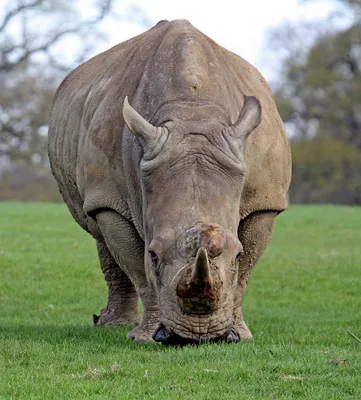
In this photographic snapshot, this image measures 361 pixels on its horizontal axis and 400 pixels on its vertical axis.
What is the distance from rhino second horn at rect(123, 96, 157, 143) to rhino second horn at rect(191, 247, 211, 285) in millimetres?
1248

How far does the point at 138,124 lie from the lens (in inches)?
284

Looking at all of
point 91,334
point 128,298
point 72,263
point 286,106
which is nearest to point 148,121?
point 91,334

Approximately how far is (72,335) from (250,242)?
5.17ft

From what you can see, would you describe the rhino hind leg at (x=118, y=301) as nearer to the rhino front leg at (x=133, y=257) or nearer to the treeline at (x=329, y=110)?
the rhino front leg at (x=133, y=257)

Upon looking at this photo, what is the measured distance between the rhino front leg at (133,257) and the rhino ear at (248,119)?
1.27 metres

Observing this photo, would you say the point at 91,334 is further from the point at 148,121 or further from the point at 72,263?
the point at 72,263

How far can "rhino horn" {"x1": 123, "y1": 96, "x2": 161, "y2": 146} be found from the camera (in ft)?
23.6

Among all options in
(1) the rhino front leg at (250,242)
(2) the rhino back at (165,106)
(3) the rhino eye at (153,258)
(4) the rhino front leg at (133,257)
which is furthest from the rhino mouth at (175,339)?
(1) the rhino front leg at (250,242)

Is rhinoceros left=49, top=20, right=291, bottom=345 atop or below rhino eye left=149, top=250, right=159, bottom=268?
atop

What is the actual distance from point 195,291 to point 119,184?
69.4 inches

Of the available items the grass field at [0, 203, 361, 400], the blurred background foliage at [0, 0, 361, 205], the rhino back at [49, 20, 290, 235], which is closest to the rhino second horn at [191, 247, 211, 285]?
the grass field at [0, 203, 361, 400]

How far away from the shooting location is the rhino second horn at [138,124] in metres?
7.20

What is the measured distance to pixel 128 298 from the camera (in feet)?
33.6

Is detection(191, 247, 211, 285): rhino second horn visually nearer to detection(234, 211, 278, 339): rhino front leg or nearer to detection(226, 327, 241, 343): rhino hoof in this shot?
detection(226, 327, 241, 343): rhino hoof
